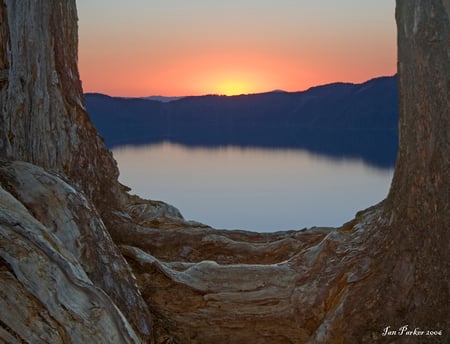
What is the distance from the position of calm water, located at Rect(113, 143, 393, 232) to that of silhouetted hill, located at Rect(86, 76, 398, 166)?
66370 mm

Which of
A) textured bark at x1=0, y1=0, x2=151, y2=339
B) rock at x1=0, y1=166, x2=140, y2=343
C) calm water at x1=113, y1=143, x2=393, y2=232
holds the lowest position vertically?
calm water at x1=113, y1=143, x2=393, y2=232

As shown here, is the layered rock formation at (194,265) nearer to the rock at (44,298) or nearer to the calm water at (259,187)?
the rock at (44,298)

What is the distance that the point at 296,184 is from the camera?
50.8 metres

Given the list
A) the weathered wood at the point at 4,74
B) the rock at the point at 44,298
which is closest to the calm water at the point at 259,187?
the weathered wood at the point at 4,74

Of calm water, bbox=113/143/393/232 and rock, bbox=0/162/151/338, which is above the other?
rock, bbox=0/162/151/338

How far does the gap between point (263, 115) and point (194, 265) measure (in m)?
172

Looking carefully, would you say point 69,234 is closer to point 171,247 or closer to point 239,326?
point 239,326

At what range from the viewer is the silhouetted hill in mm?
150375

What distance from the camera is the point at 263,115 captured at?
176000mm

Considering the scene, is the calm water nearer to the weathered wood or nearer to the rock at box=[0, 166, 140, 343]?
the weathered wood

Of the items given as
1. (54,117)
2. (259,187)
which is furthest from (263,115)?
(54,117)

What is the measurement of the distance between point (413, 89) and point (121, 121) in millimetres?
159461

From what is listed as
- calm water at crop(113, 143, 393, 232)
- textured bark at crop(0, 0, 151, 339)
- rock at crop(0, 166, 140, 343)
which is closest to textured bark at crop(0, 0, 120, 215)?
textured bark at crop(0, 0, 151, 339)

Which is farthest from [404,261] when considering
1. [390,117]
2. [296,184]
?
[390,117]
